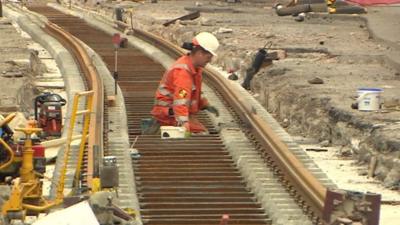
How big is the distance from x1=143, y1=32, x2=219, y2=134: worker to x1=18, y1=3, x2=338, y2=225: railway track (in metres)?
0.29

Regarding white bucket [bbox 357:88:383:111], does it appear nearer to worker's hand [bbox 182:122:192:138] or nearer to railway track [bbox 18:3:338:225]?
railway track [bbox 18:3:338:225]

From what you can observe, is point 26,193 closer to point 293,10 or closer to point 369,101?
point 369,101

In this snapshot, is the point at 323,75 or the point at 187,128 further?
the point at 323,75

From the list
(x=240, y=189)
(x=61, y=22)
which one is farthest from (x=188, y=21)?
(x=240, y=189)

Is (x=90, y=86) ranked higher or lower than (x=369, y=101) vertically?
lower

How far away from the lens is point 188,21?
1353 inches

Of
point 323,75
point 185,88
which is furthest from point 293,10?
point 185,88

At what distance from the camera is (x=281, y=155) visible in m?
12.5

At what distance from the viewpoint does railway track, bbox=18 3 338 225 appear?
1094 centimetres

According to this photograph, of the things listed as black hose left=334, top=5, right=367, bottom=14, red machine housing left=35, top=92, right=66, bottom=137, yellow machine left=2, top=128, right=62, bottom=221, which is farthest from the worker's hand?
black hose left=334, top=5, right=367, bottom=14

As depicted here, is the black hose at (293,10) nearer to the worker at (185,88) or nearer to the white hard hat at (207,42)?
the worker at (185,88)

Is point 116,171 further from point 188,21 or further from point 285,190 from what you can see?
point 188,21

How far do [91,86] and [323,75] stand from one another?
14.6ft

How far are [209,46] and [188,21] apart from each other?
2089 centimetres
